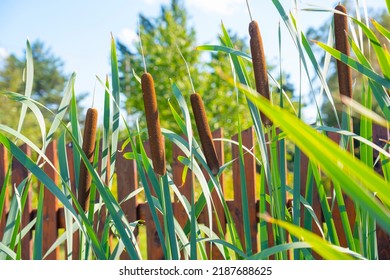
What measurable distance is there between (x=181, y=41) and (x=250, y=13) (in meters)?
7.55

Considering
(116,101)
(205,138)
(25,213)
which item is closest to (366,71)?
(205,138)

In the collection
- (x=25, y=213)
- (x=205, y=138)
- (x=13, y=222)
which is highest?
(x=205, y=138)

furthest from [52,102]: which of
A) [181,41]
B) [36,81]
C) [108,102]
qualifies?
[108,102]

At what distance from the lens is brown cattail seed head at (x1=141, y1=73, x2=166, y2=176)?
642 millimetres

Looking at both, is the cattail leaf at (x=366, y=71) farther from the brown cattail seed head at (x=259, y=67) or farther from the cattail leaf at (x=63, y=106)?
the cattail leaf at (x=63, y=106)

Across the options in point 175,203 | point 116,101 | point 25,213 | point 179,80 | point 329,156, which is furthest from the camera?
point 179,80

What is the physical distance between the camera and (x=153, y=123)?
65 cm

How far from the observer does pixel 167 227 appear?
0.67 m

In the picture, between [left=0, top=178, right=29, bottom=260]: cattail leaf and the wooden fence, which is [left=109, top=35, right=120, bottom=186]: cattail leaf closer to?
[left=0, top=178, right=29, bottom=260]: cattail leaf

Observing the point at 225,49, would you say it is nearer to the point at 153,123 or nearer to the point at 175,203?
the point at 153,123

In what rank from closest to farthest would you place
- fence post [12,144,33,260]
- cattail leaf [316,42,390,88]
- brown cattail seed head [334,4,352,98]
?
1. cattail leaf [316,42,390,88]
2. brown cattail seed head [334,4,352,98]
3. fence post [12,144,33,260]

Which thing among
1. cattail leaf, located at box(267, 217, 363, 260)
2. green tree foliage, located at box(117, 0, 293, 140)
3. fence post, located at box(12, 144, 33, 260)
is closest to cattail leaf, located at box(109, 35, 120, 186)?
cattail leaf, located at box(267, 217, 363, 260)

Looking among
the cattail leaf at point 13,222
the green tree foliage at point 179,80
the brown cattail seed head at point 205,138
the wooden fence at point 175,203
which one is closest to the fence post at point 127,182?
the wooden fence at point 175,203

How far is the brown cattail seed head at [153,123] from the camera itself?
2.10 ft
